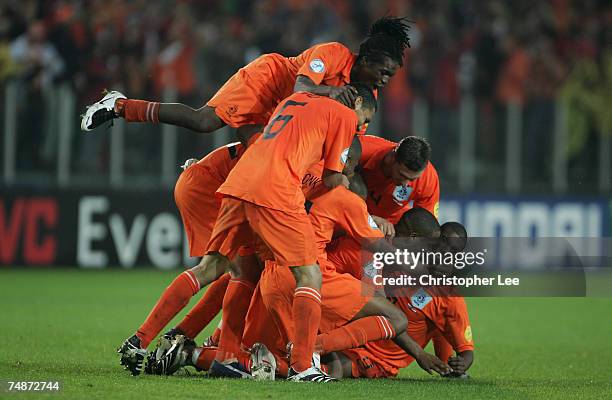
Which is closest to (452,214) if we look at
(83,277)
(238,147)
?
(83,277)

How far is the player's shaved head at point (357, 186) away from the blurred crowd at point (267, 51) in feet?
22.9

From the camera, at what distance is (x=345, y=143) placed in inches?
261

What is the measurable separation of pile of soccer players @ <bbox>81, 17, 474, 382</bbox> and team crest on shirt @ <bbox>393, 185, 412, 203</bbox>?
33 millimetres

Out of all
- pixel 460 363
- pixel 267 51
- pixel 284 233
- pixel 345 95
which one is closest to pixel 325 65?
pixel 345 95

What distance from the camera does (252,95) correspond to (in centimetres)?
766

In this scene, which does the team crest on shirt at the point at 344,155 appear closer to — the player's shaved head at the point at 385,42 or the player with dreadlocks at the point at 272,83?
the player with dreadlocks at the point at 272,83

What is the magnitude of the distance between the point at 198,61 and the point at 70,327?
5971 mm

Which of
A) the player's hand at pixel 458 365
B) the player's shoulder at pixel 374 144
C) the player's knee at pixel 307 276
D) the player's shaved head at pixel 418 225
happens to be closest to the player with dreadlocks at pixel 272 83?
the player's shoulder at pixel 374 144

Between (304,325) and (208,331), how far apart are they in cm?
357

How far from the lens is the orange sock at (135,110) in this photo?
7191 mm

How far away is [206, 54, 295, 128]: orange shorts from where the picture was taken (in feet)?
24.9

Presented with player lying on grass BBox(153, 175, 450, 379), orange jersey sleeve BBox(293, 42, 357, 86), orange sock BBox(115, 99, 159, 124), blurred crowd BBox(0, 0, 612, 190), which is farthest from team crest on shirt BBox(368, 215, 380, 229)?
blurred crowd BBox(0, 0, 612, 190)

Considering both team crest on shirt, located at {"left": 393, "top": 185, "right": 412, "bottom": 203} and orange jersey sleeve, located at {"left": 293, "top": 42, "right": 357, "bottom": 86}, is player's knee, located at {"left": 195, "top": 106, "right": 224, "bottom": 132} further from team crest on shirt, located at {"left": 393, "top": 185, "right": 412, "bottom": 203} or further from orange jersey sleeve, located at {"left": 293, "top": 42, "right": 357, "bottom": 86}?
team crest on shirt, located at {"left": 393, "top": 185, "right": 412, "bottom": 203}

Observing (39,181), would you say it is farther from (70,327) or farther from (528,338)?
(528,338)
